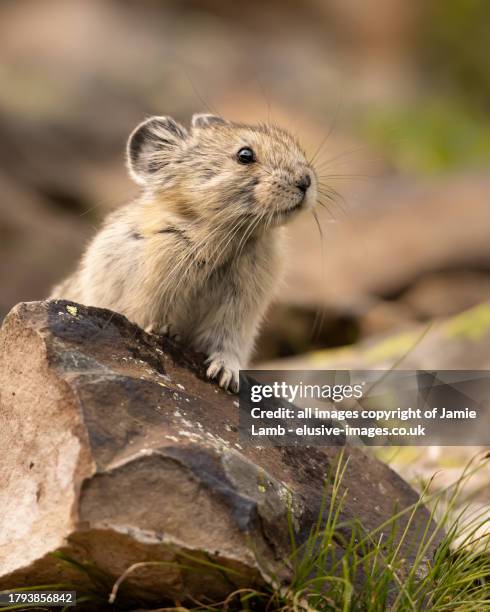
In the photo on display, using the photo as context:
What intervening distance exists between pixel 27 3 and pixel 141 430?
33.7 m

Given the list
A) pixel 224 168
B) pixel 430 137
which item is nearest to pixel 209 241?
pixel 224 168

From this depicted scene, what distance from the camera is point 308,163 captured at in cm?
773

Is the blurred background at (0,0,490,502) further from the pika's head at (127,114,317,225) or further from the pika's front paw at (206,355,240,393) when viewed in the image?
the pika's front paw at (206,355,240,393)

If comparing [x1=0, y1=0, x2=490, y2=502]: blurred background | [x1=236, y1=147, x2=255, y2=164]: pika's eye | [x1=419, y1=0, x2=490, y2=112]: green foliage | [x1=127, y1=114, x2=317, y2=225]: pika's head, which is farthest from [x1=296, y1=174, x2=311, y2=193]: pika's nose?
[x1=419, y1=0, x2=490, y2=112]: green foliage

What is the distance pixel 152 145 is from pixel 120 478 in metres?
3.96

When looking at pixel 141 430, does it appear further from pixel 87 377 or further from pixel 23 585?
pixel 23 585

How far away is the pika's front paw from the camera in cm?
711

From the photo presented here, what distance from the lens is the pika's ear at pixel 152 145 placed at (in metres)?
8.27

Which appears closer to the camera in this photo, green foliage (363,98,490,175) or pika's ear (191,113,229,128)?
pika's ear (191,113,229,128)

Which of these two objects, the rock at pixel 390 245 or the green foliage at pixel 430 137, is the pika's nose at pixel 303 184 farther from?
the green foliage at pixel 430 137

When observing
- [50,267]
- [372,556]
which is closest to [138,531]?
[372,556]

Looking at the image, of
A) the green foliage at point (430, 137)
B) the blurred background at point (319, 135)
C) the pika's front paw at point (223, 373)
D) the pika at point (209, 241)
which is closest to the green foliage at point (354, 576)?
the pika's front paw at point (223, 373)

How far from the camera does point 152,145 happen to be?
27.4 ft

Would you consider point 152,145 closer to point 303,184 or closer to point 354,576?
point 303,184
